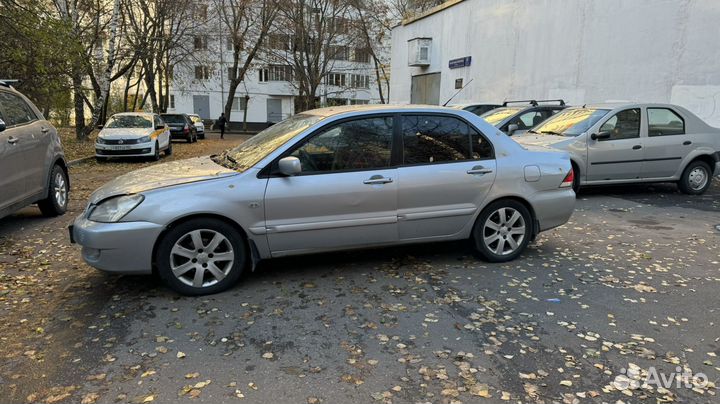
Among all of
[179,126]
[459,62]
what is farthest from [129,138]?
[459,62]

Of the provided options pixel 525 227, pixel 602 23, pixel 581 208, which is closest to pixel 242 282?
pixel 525 227

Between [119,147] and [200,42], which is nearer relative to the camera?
[119,147]

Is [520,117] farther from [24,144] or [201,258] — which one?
[24,144]

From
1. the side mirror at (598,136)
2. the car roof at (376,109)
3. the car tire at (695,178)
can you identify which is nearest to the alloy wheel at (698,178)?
the car tire at (695,178)

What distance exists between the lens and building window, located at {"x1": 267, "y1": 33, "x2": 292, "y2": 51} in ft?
110

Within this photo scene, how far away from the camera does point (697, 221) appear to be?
7.39 m

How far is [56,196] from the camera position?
7.14 metres

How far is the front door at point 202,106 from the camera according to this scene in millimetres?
51844

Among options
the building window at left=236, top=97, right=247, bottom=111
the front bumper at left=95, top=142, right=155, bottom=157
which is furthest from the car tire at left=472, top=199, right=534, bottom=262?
the building window at left=236, top=97, right=247, bottom=111

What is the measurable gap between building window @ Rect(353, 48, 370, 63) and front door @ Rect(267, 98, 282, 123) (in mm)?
14594

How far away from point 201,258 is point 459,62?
19.8 m

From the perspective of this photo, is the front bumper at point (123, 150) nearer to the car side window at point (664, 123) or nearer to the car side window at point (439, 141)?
the car side window at point (439, 141)

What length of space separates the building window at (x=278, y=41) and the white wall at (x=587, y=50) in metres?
13.5

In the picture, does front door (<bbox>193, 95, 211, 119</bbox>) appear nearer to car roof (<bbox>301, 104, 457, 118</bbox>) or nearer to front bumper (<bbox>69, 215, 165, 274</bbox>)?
car roof (<bbox>301, 104, 457, 118</bbox>)
